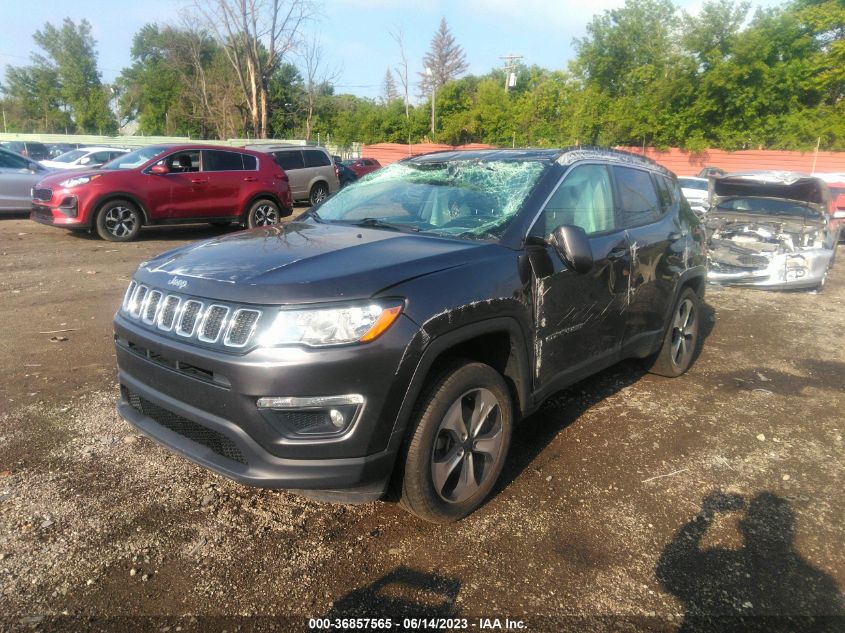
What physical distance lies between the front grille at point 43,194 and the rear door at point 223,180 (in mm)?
2453

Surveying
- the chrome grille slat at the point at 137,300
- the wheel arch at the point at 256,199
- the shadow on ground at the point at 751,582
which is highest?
the chrome grille slat at the point at 137,300

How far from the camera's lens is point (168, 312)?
263 cm

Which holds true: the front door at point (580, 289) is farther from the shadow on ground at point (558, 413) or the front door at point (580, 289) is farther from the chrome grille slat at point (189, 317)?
the chrome grille slat at point (189, 317)

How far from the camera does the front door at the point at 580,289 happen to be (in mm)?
3176

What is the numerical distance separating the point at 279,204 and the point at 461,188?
9.28m

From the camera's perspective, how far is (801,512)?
3035 mm

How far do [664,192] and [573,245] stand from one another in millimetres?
2163

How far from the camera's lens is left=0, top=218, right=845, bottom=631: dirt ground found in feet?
7.64

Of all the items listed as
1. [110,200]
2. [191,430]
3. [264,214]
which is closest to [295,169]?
[264,214]

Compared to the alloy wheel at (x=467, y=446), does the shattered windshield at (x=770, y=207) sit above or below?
above

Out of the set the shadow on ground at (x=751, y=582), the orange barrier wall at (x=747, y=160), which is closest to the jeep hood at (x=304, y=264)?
the shadow on ground at (x=751, y=582)

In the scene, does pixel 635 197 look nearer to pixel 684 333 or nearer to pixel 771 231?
pixel 684 333

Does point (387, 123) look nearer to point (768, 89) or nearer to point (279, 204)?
point (768, 89)

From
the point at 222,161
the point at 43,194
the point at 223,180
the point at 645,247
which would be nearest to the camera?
the point at 645,247
